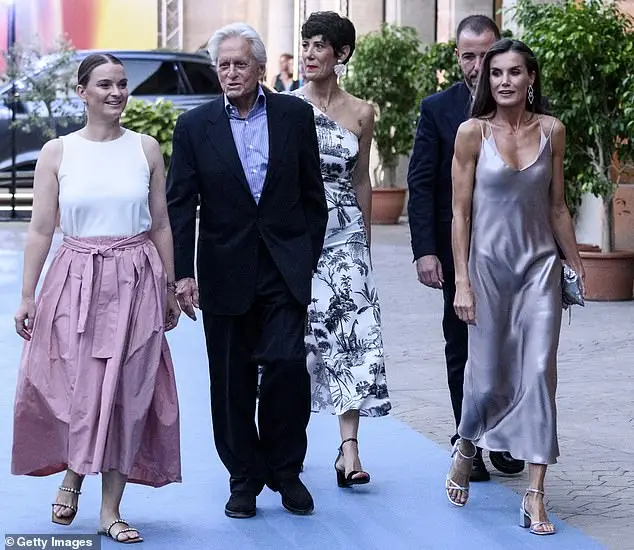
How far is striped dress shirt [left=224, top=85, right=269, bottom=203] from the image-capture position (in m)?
5.87

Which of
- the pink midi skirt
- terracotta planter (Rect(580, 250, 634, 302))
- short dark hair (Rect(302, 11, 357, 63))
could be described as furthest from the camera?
terracotta planter (Rect(580, 250, 634, 302))

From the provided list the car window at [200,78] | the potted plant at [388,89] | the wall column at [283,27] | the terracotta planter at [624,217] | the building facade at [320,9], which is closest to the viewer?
the terracotta planter at [624,217]

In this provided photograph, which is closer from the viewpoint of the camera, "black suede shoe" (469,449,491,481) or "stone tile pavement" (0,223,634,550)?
"stone tile pavement" (0,223,634,550)

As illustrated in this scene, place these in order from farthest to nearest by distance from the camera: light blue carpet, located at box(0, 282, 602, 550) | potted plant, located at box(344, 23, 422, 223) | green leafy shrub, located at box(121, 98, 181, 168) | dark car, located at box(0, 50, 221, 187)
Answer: dark car, located at box(0, 50, 221, 187) < potted plant, located at box(344, 23, 422, 223) < green leafy shrub, located at box(121, 98, 181, 168) < light blue carpet, located at box(0, 282, 602, 550)

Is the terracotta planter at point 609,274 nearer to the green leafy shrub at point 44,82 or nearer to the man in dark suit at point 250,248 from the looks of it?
the man in dark suit at point 250,248

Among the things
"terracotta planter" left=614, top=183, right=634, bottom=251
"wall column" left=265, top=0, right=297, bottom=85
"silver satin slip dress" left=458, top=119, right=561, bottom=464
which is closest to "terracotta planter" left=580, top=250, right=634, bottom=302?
"terracotta planter" left=614, top=183, right=634, bottom=251

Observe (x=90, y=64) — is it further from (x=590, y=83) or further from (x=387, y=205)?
(x=387, y=205)

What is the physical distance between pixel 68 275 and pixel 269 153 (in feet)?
2.81

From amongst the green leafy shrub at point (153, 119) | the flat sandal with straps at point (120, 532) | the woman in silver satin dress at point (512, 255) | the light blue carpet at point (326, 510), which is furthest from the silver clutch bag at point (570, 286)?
the green leafy shrub at point (153, 119)

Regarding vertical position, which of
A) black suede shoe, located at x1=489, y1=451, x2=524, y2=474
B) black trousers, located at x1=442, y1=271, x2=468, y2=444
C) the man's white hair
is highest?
the man's white hair

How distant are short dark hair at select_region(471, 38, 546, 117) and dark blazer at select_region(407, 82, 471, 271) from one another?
480mm

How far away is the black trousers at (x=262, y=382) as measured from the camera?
588 centimetres

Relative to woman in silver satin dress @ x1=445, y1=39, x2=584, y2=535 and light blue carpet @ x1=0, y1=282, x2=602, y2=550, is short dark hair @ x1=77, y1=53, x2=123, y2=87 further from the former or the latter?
light blue carpet @ x1=0, y1=282, x2=602, y2=550

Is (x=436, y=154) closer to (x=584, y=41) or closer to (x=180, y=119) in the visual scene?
(x=180, y=119)
